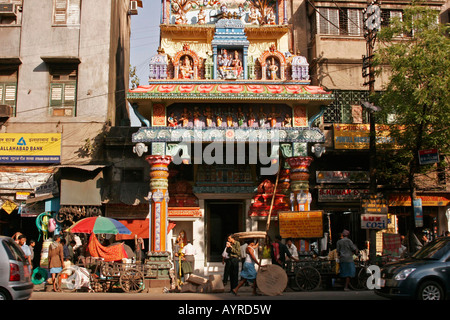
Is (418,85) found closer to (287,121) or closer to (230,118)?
(287,121)

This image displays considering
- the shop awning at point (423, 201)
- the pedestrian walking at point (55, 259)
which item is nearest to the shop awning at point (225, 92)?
the pedestrian walking at point (55, 259)

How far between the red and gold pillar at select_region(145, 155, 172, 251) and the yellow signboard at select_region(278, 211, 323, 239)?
4215 mm

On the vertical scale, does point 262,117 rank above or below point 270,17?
below

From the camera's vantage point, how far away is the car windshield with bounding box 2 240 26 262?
1046 centimetres

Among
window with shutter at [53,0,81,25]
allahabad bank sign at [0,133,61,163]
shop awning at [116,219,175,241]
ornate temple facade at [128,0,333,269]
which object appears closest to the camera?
ornate temple facade at [128,0,333,269]

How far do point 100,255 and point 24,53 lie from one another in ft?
35.0

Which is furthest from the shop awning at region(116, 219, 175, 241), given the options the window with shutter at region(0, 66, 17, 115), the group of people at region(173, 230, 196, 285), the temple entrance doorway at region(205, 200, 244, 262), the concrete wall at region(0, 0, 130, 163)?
the window with shutter at region(0, 66, 17, 115)

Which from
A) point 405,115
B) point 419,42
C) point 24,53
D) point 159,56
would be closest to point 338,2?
point 419,42

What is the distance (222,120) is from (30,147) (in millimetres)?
8474

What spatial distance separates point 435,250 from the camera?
470 inches

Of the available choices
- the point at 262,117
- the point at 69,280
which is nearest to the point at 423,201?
the point at 262,117

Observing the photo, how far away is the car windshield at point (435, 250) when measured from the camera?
11.6m

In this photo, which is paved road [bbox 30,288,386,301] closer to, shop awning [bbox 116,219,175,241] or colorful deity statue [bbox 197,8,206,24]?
shop awning [bbox 116,219,175,241]

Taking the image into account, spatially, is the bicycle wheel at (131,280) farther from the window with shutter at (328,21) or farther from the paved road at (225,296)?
the window with shutter at (328,21)
